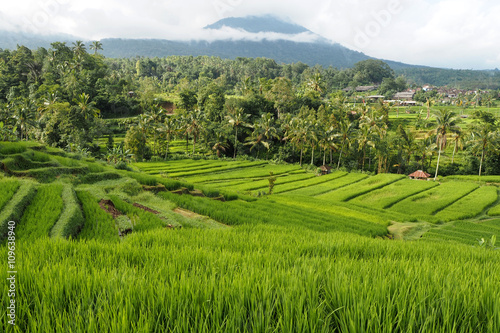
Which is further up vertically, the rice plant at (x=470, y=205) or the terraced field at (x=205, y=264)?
the terraced field at (x=205, y=264)

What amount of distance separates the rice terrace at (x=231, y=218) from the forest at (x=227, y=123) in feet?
1.36

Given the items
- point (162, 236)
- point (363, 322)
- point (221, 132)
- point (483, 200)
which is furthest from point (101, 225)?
point (221, 132)

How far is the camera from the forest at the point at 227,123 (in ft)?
155

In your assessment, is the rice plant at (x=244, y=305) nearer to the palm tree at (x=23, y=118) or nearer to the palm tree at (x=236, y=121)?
the palm tree at (x=23, y=118)

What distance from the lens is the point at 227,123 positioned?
58188 mm

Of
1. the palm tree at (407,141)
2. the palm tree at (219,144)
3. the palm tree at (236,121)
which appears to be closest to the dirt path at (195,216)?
the palm tree at (219,144)

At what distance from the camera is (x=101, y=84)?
70000 mm

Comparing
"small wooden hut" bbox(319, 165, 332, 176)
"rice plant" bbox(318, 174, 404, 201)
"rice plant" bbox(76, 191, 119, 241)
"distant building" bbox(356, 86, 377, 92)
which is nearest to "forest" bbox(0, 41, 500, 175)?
"small wooden hut" bbox(319, 165, 332, 176)

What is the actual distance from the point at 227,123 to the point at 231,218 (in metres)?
48.0

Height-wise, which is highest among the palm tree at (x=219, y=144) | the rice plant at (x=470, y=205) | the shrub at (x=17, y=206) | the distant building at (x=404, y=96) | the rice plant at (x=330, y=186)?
the distant building at (x=404, y=96)

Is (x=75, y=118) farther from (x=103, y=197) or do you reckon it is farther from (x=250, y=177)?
(x=103, y=197)

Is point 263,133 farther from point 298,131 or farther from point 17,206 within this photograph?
point 17,206

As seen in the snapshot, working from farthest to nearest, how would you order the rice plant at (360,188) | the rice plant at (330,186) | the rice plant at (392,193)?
1. the rice plant at (330,186)
2. the rice plant at (360,188)
3. the rice plant at (392,193)

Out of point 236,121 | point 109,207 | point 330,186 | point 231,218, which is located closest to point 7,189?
point 109,207
